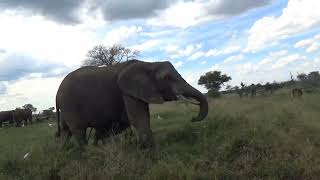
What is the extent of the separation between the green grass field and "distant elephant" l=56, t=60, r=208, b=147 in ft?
1.96

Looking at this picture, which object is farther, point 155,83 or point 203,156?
point 155,83

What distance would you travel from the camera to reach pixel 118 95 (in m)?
13.2

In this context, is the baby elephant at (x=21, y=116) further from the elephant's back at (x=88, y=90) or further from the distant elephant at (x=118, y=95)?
the elephant's back at (x=88, y=90)

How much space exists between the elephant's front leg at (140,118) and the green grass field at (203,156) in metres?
0.28

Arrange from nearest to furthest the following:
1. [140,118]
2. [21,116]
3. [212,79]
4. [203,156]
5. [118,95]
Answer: [203,156] < [140,118] < [118,95] < [21,116] < [212,79]

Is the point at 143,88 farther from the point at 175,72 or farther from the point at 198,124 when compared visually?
the point at 198,124

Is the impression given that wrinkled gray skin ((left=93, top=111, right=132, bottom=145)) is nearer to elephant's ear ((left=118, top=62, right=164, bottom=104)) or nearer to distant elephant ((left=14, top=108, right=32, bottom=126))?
elephant's ear ((left=118, top=62, right=164, bottom=104))

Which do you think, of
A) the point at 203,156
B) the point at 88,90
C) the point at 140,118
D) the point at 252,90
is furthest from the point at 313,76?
the point at 203,156

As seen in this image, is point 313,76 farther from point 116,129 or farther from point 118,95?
point 118,95

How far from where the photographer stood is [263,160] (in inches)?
410

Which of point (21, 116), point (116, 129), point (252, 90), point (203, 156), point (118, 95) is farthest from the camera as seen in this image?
point (21, 116)

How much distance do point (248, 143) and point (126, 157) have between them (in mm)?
2694

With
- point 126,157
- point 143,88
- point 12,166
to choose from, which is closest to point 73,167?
point 126,157

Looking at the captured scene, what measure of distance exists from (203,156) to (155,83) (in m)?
2.41
